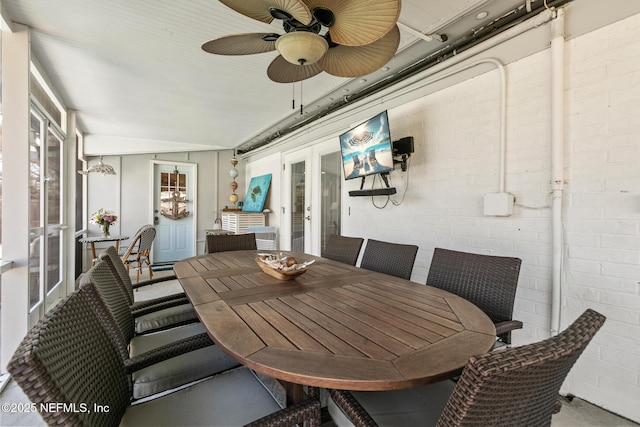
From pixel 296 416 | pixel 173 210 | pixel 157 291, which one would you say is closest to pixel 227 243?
pixel 157 291

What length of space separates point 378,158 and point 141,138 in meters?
5.18

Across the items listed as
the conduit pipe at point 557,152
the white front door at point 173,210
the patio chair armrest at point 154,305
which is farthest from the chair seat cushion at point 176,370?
the white front door at point 173,210

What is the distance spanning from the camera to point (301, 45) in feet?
4.79

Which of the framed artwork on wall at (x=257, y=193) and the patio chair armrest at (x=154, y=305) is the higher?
the framed artwork on wall at (x=257, y=193)

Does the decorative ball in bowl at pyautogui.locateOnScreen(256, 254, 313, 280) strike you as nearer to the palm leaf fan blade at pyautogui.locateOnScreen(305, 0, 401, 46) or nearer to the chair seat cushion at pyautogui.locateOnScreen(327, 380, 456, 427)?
the chair seat cushion at pyautogui.locateOnScreen(327, 380, 456, 427)

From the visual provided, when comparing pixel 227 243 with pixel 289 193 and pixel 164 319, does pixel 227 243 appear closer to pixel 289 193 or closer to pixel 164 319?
pixel 164 319

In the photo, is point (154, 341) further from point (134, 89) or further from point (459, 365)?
point (134, 89)

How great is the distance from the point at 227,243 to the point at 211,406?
A: 2352 mm

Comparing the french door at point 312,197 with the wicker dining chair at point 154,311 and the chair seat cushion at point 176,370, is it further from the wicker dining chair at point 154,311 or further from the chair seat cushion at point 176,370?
the chair seat cushion at point 176,370

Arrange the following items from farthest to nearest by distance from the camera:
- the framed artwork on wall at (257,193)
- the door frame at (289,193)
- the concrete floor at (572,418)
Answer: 1. the framed artwork on wall at (257,193)
2. the door frame at (289,193)
3. the concrete floor at (572,418)

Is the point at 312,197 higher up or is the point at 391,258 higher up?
the point at 312,197

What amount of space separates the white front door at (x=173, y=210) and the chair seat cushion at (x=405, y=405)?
6281 millimetres

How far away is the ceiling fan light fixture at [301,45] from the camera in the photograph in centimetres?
145

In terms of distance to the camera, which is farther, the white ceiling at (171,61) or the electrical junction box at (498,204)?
the electrical junction box at (498,204)
